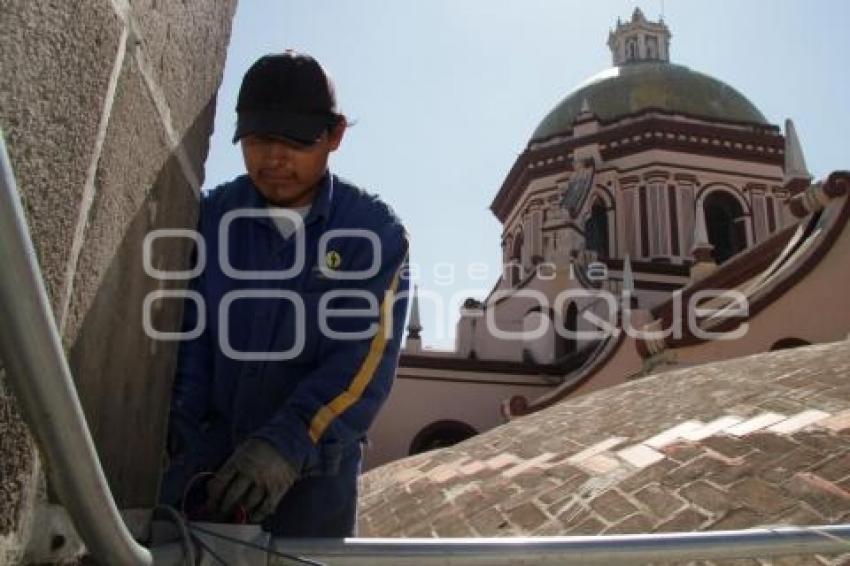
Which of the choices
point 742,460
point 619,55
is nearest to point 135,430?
point 742,460

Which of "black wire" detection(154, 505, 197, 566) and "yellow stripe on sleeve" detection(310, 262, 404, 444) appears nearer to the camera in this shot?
"black wire" detection(154, 505, 197, 566)

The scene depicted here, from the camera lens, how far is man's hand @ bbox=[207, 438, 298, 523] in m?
1.36

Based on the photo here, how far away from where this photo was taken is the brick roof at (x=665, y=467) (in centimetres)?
361

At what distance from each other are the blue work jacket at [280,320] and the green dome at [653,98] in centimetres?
2234

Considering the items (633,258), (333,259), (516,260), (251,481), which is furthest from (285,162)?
(516,260)

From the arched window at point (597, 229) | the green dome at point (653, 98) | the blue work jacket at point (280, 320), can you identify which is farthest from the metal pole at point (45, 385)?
the green dome at point (653, 98)

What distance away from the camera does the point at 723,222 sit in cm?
2205

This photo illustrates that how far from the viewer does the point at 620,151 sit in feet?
73.0

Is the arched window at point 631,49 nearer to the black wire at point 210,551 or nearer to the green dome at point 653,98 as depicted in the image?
the green dome at point 653,98

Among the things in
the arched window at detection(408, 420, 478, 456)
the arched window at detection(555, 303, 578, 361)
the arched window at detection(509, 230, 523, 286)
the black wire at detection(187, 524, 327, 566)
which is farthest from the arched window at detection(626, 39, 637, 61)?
the black wire at detection(187, 524, 327, 566)

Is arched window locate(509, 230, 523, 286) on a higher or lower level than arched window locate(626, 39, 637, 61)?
lower

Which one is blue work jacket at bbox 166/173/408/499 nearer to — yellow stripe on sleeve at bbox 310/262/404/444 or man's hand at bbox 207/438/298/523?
yellow stripe on sleeve at bbox 310/262/404/444

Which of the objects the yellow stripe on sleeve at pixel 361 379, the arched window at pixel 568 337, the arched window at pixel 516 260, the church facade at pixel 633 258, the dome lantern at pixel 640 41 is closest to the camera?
the yellow stripe on sleeve at pixel 361 379

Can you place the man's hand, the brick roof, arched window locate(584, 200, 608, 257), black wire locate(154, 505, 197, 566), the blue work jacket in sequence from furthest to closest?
arched window locate(584, 200, 608, 257), the brick roof, the blue work jacket, the man's hand, black wire locate(154, 505, 197, 566)
